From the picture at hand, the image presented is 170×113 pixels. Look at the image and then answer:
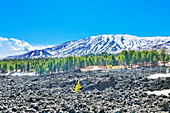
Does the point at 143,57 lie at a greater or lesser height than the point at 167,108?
greater

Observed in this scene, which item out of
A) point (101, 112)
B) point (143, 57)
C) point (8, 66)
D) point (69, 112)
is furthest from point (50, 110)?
point (8, 66)

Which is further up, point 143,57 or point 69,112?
point 143,57

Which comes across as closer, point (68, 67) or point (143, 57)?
point (143, 57)

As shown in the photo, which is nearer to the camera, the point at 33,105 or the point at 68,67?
the point at 33,105

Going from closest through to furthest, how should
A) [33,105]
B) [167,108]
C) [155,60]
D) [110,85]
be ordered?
[167,108], [33,105], [110,85], [155,60]

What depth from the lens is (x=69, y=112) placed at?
1666 cm

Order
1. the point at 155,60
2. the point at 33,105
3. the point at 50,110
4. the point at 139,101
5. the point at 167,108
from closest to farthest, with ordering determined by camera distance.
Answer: the point at 167,108 < the point at 50,110 < the point at 33,105 < the point at 139,101 < the point at 155,60

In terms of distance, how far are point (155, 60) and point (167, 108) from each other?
95.8 m

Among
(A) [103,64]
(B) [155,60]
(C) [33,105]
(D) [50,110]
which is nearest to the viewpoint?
(D) [50,110]

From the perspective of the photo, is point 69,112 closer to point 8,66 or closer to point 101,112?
point 101,112

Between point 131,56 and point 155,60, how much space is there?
1407cm

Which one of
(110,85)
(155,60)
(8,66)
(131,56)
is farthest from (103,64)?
(110,85)

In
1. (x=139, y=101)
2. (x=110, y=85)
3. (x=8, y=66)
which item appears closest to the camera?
(x=139, y=101)

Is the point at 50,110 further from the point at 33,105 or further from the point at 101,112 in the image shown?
the point at 101,112
